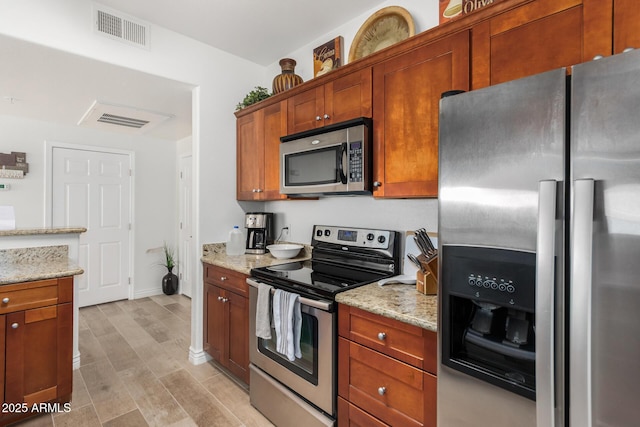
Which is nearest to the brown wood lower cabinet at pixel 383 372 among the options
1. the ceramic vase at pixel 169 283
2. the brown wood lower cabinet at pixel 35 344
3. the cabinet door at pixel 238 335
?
the cabinet door at pixel 238 335

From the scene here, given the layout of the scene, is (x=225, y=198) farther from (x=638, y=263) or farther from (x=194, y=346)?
(x=638, y=263)

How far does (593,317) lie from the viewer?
799 millimetres

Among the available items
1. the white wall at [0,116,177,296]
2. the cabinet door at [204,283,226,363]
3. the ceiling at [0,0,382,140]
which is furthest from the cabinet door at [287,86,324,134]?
the white wall at [0,116,177,296]

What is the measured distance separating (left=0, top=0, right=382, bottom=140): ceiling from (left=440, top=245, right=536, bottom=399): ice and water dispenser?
2.01 metres

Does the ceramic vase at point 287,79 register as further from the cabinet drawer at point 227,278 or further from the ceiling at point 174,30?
the cabinet drawer at point 227,278

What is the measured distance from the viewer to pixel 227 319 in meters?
2.42

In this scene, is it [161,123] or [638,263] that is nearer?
[638,263]

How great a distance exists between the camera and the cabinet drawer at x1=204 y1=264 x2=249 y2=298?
88.5 inches

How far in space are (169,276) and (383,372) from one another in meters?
4.08

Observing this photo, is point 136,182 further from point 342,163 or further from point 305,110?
point 342,163

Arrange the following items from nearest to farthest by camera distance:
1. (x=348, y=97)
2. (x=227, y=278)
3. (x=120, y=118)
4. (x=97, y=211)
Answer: (x=348, y=97) < (x=227, y=278) < (x=120, y=118) < (x=97, y=211)

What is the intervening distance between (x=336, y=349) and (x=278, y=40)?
240 centimetres

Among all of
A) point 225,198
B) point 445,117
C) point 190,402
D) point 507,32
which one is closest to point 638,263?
point 445,117

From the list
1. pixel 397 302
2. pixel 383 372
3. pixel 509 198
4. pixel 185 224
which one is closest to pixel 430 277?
pixel 397 302
